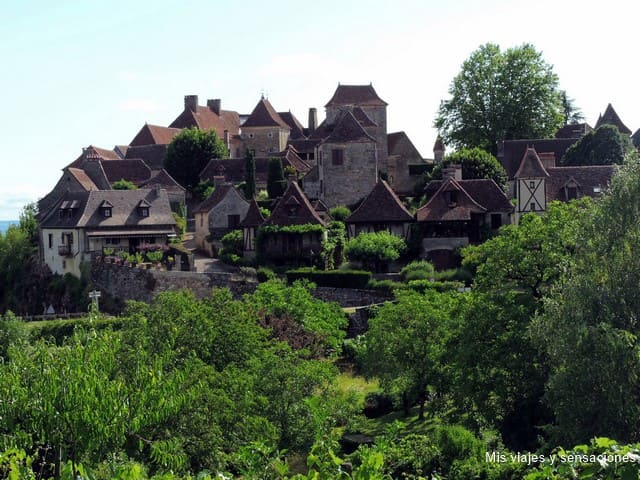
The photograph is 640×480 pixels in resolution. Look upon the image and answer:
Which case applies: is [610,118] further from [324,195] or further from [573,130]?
[324,195]

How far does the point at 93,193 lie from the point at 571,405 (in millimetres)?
43177

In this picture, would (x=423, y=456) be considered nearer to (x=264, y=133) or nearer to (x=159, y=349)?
(x=159, y=349)

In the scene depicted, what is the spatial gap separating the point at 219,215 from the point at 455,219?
17210 millimetres

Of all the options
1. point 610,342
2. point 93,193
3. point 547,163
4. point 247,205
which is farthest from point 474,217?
point 610,342

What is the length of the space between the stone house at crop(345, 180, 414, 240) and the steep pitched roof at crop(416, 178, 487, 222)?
127cm

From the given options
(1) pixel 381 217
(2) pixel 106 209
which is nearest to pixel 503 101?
(1) pixel 381 217

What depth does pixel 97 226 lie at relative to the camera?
57.2m

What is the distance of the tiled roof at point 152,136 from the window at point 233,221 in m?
28.2

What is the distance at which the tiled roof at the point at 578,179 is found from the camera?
53.3 meters

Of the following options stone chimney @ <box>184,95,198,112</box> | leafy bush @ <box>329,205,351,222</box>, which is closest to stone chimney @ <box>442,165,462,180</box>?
leafy bush @ <box>329,205,351,222</box>

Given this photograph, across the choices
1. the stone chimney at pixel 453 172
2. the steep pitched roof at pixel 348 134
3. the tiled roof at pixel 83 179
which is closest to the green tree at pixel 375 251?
the stone chimney at pixel 453 172

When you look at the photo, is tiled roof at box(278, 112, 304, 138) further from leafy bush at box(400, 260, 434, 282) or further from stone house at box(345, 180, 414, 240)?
leafy bush at box(400, 260, 434, 282)

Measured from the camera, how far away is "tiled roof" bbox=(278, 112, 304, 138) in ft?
303

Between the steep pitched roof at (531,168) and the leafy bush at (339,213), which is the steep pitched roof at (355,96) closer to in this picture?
the leafy bush at (339,213)
